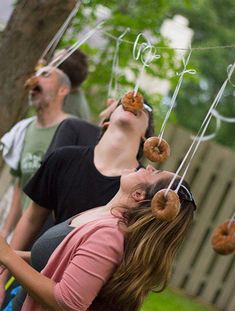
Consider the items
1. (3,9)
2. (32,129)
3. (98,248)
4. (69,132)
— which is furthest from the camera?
(3,9)

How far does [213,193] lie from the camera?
7.87 metres

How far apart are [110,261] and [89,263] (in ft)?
0.21

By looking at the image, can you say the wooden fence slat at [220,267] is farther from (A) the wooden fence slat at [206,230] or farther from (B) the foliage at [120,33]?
(B) the foliage at [120,33]

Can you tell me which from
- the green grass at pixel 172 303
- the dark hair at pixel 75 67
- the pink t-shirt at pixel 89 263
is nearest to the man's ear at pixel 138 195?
the pink t-shirt at pixel 89 263

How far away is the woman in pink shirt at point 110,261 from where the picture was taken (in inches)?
86.4

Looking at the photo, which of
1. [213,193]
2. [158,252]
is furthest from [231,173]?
[158,252]

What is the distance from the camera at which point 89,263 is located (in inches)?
85.7

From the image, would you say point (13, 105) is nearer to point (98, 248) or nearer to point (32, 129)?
point (32, 129)

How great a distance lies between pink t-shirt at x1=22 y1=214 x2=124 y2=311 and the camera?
7.15ft

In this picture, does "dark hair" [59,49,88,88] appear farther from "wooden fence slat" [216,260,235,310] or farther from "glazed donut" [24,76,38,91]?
"wooden fence slat" [216,260,235,310]

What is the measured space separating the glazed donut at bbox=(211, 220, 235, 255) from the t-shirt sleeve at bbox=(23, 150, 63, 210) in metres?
0.96

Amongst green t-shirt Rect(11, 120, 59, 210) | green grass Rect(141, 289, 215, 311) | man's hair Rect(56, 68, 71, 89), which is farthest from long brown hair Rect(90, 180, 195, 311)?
green grass Rect(141, 289, 215, 311)

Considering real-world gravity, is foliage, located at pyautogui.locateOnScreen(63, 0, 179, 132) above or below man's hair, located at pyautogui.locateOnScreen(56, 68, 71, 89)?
above

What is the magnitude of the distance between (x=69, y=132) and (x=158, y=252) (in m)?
1.36
